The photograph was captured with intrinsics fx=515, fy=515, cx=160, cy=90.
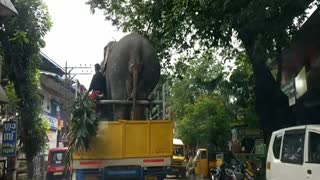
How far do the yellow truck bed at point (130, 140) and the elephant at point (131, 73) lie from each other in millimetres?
722

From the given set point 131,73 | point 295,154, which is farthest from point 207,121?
point 295,154

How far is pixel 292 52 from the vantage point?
16.7 metres

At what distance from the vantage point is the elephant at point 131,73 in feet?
38.3

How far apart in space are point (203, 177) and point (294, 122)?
13.1 metres

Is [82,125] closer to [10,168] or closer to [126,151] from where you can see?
[126,151]

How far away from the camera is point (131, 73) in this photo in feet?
38.7

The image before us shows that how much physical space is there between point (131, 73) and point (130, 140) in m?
1.76

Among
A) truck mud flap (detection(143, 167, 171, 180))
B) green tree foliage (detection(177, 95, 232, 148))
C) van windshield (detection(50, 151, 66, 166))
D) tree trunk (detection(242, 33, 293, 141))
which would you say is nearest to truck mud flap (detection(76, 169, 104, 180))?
truck mud flap (detection(143, 167, 171, 180))

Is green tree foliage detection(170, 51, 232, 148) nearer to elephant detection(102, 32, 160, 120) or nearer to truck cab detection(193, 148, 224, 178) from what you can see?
truck cab detection(193, 148, 224, 178)

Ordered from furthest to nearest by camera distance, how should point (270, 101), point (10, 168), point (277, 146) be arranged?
point (270, 101)
point (10, 168)
point (277, 146)

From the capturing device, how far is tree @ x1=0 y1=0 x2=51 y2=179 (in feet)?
52.5

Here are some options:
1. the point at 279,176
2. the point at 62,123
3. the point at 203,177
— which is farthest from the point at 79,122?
the point at 62,123

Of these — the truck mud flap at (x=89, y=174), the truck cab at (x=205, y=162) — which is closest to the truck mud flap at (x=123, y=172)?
the truck mud flap at (x=89, y=174)

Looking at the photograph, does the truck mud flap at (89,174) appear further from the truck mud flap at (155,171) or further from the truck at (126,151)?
the truck mud flap at (155,171)
